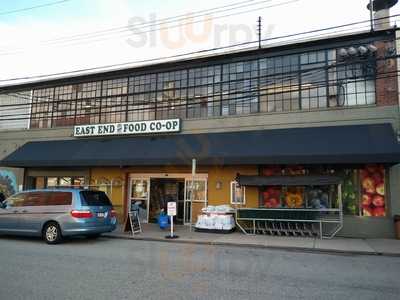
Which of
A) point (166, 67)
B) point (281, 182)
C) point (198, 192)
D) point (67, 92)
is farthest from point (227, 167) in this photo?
point (67, 92)

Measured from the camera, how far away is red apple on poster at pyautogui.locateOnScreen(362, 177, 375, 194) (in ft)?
45.1

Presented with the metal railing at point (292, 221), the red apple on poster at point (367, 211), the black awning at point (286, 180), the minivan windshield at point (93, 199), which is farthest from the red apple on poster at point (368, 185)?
the minivan windshield at point (93, 199)

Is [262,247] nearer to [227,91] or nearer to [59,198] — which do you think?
[59,198]

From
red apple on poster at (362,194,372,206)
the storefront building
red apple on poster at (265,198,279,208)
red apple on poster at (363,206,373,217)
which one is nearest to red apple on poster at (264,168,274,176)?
the storefront building

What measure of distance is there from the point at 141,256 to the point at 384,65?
1171 cm

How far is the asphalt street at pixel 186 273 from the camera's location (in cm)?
600

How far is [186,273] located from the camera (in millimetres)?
7449

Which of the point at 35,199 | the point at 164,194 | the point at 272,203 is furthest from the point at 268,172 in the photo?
the point at 35,199

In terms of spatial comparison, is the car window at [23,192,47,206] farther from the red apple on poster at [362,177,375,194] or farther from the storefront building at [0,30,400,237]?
the red apple on poster at [362,177,375,194]

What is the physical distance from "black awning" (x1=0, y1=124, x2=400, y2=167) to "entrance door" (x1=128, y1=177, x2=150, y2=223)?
2.10 m

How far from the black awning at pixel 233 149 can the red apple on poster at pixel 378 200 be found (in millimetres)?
2077

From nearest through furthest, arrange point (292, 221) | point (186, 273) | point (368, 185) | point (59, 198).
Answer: point (186, 273) < point (59, 198) < point (292, 221) < point (368, 185)

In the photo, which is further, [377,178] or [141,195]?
[141,195]

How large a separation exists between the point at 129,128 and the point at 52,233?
7449 mm
